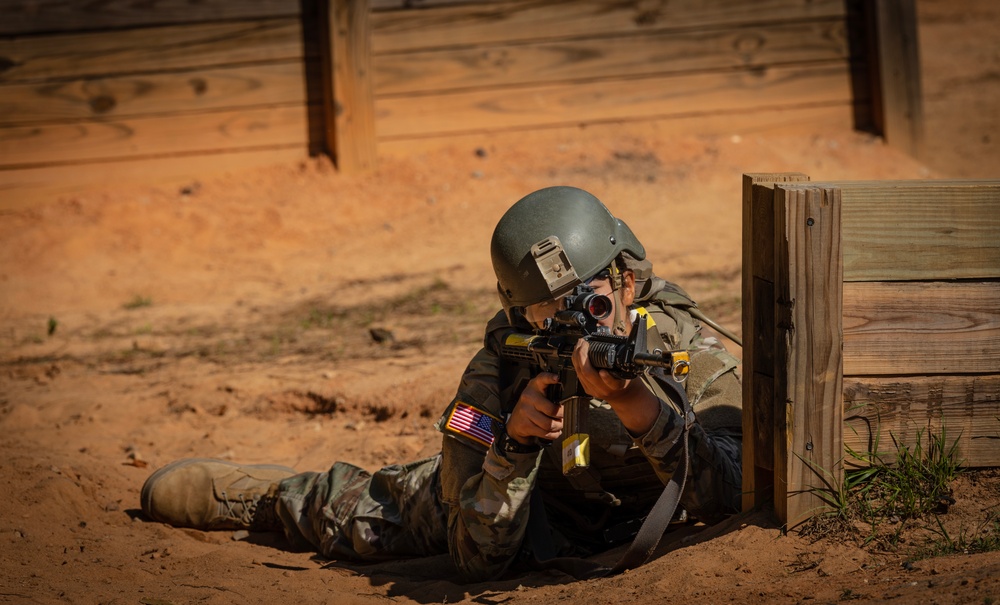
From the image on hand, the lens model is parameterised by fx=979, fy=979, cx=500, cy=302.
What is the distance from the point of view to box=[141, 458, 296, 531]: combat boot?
422cm

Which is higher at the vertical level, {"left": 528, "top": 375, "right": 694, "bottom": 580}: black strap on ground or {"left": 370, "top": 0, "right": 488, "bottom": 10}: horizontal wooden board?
{"left": 370, "top": 0, "right": 488, "bottom": 10}: horizontal wooden board

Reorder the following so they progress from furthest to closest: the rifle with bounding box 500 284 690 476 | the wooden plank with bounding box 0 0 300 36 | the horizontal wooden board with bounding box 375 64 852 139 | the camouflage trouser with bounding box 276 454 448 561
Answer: the horizontal wooden board with bounding box 375 64 852 139 < the wooden plank with bounding box 0 0 300 36 < the camouflage trouser with bounding box 276 454 448 561 < the rifle with bounding box 500 284 690 476

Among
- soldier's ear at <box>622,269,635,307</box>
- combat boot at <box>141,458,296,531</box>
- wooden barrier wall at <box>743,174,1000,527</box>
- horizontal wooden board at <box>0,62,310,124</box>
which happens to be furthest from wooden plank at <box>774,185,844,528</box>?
horizontal wooden board at <box>0,62,310,124</box>

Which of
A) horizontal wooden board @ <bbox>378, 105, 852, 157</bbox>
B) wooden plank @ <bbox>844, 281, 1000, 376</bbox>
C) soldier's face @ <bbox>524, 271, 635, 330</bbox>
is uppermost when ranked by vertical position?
horizontal wooden board @ <bbox>378, 105, 852, 157</bbox>

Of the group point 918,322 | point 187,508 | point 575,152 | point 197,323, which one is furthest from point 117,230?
point 918,322

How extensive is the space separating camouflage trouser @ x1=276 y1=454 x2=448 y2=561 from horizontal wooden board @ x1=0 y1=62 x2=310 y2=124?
5.69 metres

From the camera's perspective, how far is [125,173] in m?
8.97

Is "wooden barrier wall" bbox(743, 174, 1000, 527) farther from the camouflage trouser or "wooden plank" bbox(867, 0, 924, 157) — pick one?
"wooden plank" bbox(867, 0, 924, 157)

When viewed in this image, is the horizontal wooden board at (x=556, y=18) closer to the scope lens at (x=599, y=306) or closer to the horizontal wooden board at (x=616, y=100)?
the horizontal wooden board at (x=616, y=100)

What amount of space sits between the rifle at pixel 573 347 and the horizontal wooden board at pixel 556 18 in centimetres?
654

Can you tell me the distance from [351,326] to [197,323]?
127 cm

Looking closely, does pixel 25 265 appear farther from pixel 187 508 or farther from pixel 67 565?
pixel 67 565

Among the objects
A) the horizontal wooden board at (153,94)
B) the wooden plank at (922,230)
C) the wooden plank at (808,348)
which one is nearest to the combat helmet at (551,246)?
the wooden plank at (808,348)

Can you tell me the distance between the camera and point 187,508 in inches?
167
